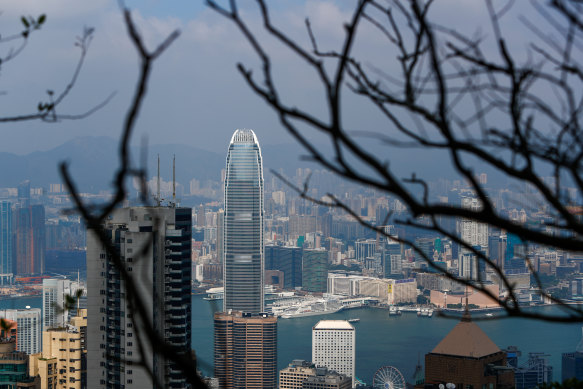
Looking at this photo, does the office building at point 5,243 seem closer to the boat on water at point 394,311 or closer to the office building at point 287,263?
the office building at point 287,263

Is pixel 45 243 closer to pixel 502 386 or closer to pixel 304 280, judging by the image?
pixel 304 280

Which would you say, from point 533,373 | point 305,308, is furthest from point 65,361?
point 305,308

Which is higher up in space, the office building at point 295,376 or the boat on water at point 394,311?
the office building at point 295,376

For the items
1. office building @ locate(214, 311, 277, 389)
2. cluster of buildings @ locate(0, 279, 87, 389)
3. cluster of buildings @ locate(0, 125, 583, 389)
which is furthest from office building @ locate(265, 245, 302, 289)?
cluster of buildings @ locate(0, 279, 87, 389)

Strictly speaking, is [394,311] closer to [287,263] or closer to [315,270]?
[315,270]

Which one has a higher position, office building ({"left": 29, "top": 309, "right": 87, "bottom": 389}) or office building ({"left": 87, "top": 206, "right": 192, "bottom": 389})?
office building ({"left": 87, "top": 206, "right": 192, "bottom": 389})

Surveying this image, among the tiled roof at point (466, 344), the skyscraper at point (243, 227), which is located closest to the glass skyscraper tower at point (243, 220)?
the skyscraper at point (243, 227)

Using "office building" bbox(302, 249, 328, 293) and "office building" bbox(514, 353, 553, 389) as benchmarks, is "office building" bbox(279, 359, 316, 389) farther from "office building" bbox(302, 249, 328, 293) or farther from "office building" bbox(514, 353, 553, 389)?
"office building" bbox(302, 249, 328, 293)
